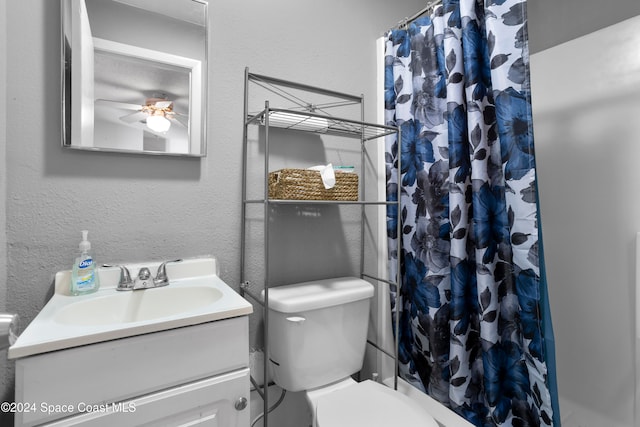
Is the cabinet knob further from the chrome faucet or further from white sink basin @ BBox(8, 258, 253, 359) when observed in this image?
the chrome faucet

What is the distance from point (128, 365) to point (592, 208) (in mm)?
1959

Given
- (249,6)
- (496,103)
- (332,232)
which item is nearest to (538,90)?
(496,103)

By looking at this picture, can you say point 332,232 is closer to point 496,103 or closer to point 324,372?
point 324,372

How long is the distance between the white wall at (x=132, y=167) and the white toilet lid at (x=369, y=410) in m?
0.59

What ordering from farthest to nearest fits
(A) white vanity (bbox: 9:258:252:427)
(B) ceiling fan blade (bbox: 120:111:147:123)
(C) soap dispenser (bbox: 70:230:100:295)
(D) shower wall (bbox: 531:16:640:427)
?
(D) shower wall (bbox: 531:16:640:427), (B) ceiling fan blade (bbox: 120:111:147:123), (C) soap dispenser (bbox: 70:230:100:295), (A) white vanity (bbox: 9:258:252:427)

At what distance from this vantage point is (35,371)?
2.19 feet

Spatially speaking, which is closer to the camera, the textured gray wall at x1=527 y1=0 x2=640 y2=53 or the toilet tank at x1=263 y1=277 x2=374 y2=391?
the toilet tank at x1=263 y1=277 x2=374 y2=391

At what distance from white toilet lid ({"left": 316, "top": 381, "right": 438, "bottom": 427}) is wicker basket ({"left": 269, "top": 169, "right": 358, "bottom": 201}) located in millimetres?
775

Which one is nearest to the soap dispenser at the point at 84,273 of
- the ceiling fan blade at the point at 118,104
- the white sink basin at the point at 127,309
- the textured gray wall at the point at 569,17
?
the white sink basin at the point at 127,309

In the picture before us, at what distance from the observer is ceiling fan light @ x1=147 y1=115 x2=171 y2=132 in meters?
1.14

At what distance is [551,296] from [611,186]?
1.99 feet

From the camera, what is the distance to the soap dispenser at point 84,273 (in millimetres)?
990

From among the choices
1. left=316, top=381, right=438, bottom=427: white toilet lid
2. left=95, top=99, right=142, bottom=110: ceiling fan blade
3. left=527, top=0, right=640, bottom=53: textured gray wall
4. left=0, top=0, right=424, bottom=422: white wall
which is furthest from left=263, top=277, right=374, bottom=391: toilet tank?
left=527, top=0, right=640, bottom=53: textured gray wall

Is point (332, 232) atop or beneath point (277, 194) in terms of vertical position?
beneath
